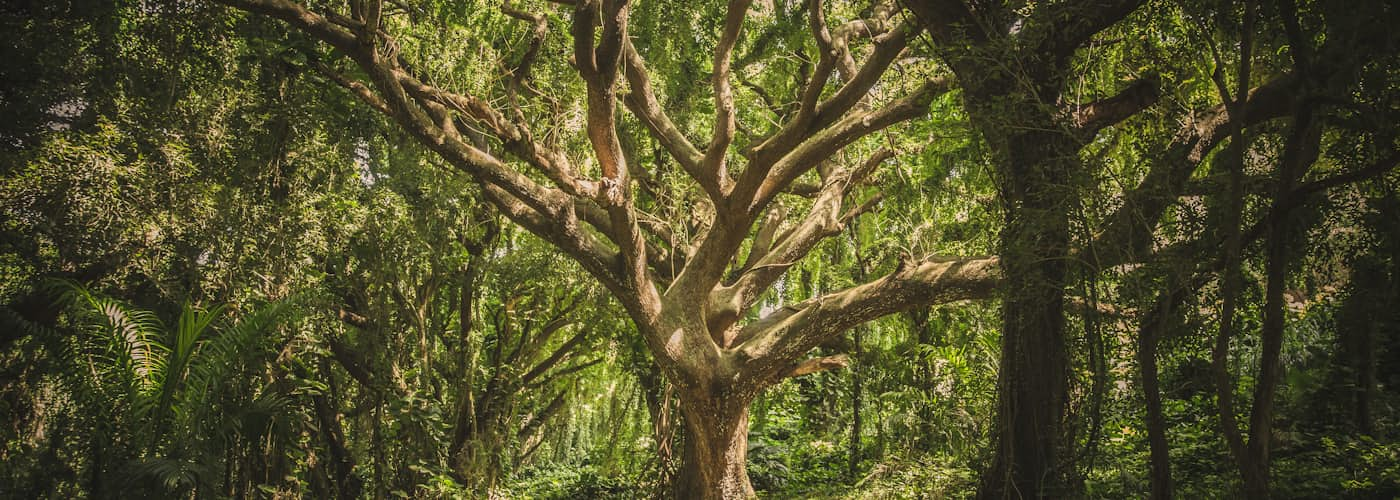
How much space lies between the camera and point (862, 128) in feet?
16.8

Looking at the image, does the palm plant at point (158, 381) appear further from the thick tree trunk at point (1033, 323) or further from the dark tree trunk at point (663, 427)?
the thick tree trunk at point (1033, 323)

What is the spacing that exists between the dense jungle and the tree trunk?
3cm

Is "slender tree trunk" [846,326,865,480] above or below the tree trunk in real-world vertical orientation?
above

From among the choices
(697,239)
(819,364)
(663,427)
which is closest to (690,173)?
(697,239)

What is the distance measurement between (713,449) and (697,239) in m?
1.90

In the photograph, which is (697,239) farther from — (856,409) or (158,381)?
(158,381)

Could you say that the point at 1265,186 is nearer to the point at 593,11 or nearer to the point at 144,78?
the point at 593,11

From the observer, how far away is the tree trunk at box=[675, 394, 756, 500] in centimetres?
572

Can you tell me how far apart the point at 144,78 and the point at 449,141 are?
6.30 ft

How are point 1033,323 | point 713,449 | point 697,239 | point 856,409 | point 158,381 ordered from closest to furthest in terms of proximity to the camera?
point 1033,323
point 158,381
point 713,449
point 697,239
point 856,409

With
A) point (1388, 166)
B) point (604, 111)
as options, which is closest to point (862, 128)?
point (604, 111)

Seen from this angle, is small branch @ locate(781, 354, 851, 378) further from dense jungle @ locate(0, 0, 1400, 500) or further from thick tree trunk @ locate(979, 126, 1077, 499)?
thick tree trunk @ locate(979, 126, 1077, 499)

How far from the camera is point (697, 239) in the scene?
6.96m

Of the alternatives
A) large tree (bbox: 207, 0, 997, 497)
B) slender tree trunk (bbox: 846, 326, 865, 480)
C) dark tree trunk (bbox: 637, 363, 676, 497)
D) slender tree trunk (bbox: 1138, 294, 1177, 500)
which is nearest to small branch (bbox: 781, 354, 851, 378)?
large tree (bbox: 207, 0, 997, 497)
